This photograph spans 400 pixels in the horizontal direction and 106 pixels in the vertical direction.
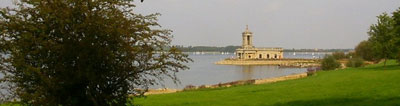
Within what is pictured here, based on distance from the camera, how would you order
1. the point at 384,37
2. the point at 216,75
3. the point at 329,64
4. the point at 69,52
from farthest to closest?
the point at 216,75
the point at 329,64
the point at 384,37
the point at 69,52

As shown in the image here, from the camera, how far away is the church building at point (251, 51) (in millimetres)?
141625

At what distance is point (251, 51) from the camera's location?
142 m

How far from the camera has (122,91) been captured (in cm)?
938

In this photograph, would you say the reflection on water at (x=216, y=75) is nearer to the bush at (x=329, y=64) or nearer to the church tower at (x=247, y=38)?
the bush at (x=329, y=64)

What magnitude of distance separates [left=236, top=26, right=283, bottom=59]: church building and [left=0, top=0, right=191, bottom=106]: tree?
132 m

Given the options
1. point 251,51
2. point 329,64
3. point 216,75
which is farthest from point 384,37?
point 251,51

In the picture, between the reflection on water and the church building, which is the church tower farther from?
the reflection on water

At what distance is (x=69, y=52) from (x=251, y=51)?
Result: 442 ft

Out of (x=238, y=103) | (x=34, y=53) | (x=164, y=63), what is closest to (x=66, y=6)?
(x=34, y=53)

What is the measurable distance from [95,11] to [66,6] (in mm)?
575

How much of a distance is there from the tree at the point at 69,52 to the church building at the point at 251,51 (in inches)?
5209

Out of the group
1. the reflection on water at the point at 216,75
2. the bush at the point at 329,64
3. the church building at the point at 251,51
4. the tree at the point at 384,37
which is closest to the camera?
the tree at the point at 384,37

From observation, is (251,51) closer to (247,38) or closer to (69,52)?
(247,38)

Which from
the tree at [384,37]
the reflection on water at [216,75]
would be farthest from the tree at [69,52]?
the tree at [384,37]
